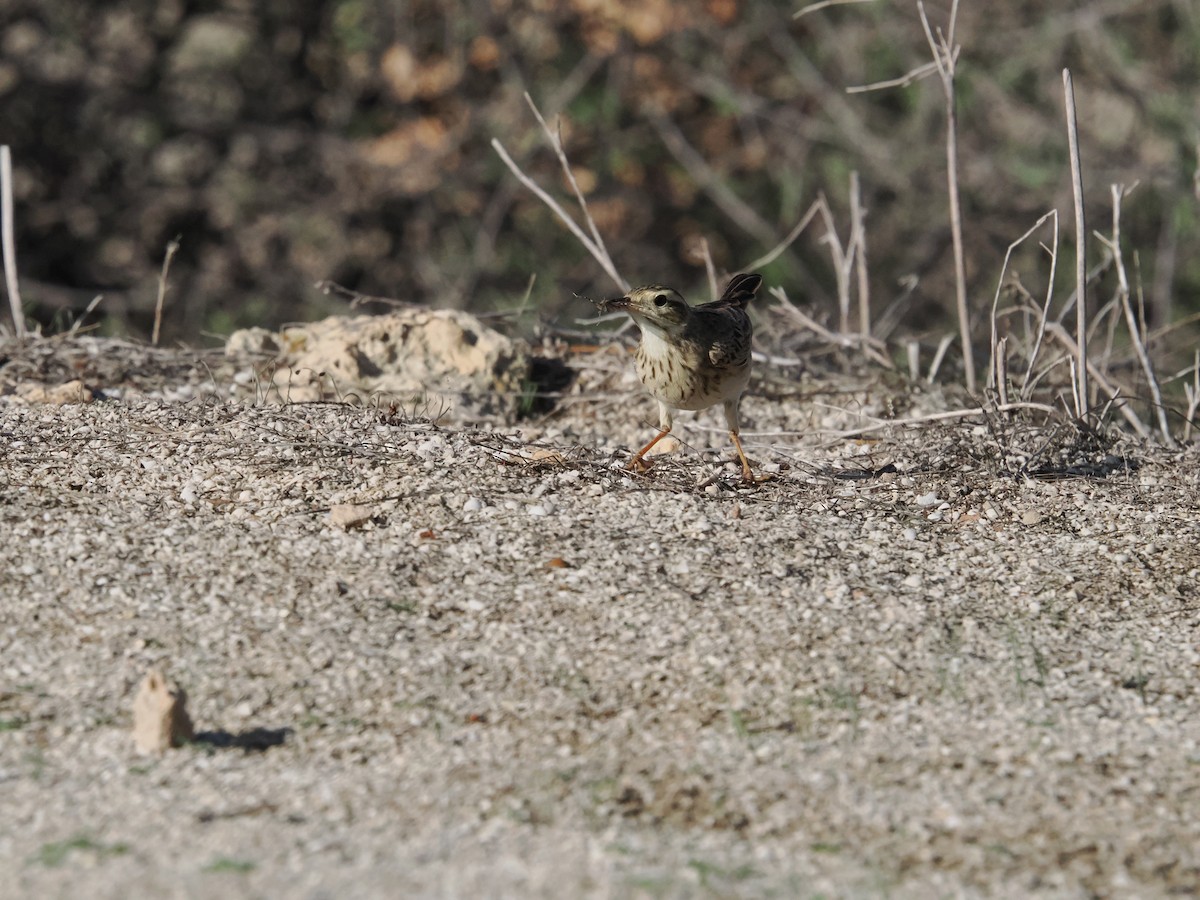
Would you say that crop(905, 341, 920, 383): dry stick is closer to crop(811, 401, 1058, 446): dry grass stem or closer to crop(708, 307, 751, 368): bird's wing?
crop(811, 401, 1058, 446): dry grass stem

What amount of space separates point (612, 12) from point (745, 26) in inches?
36.1

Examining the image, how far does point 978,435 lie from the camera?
486 centimetres

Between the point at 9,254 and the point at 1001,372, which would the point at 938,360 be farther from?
the point at 9,254

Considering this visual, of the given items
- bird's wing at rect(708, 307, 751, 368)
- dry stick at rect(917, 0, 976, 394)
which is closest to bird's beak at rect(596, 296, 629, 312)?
bird's wing at rect(708, 307, 751, 368)

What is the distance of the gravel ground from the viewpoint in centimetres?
283

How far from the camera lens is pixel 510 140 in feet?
33.6

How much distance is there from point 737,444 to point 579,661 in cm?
136

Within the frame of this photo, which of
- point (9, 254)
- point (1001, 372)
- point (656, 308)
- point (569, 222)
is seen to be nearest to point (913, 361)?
point (1001, 372)

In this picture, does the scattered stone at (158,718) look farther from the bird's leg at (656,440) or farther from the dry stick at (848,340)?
the dry stick at (848,340)

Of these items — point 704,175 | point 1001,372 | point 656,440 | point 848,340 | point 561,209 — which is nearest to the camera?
point 656,440

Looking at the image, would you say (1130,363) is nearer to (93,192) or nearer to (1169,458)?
(1169,458)

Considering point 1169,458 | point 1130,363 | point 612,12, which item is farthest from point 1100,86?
point 1169,458

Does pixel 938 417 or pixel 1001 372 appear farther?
pixel 1001 372

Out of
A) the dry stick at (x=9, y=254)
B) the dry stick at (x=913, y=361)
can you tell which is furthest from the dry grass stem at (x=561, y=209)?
the dry stick at (x=9, y=254)
